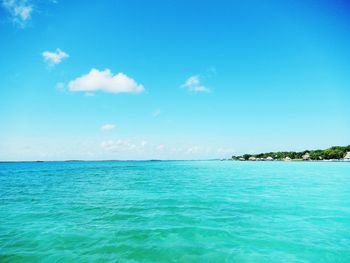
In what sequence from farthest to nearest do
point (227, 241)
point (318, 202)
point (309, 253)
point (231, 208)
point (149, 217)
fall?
point (318, 202), point (231, 208), point (149, 217), point (227, 241), point (309, 253)

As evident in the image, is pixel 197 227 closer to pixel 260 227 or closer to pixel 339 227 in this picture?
pixel 260 227

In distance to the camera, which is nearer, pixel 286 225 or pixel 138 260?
pixel 138 260

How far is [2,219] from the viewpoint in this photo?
14602 mm

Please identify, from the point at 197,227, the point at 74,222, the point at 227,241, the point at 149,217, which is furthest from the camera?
the point at 149,217

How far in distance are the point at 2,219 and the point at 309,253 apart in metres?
15.1

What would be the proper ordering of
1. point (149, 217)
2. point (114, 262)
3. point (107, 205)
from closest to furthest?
point (114, 262) < point (149, 217) < point (107, 205)

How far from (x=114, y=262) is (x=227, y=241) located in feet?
14.5

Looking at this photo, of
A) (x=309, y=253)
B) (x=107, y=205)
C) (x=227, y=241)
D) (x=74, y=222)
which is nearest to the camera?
(x=309, y=253)

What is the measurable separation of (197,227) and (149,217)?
3196 mm

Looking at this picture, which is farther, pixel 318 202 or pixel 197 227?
pixel 318 202

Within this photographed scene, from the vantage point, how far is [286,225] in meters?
12.8

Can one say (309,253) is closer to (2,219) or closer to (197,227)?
(197,227)

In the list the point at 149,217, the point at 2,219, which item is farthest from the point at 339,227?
the point at 2,219

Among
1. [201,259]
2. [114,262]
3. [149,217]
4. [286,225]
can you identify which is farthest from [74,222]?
[286,225]
